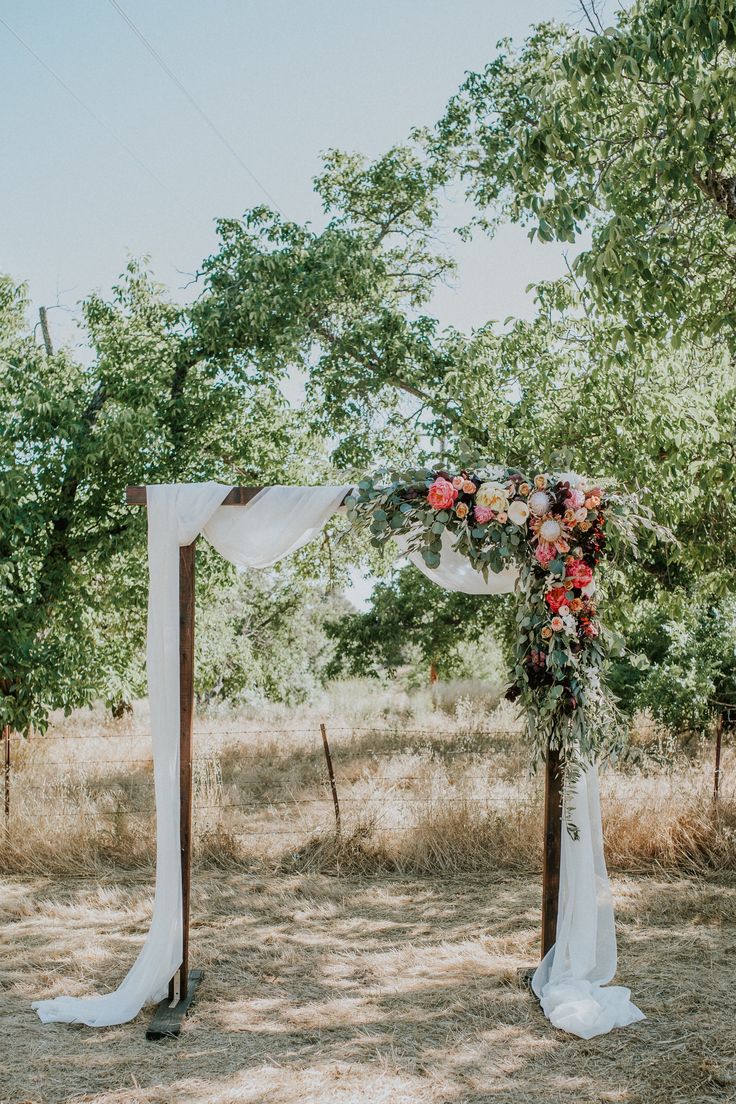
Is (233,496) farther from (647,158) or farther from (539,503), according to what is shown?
(647,158)

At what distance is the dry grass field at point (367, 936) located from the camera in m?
3.49

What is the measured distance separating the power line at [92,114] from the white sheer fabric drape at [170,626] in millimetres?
4747

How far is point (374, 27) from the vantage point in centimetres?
719

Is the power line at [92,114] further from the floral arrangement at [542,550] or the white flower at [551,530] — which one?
the white flower at [551,530]

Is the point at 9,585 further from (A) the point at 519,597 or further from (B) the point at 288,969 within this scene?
(A) the point at 519,597

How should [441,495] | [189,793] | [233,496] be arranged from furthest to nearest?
[233,496]
[189,793]
[441,495]

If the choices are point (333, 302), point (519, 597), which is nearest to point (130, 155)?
point (333, 302)

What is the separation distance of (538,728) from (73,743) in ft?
24.2

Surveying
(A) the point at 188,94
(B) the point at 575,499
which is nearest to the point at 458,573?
(B) the point at 575,499

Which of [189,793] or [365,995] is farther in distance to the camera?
[365,995]

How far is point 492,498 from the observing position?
410cm

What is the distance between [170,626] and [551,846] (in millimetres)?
2257

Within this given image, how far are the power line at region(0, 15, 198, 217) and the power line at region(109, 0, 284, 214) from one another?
80 cm

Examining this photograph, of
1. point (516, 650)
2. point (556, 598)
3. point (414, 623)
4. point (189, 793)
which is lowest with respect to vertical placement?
point (189, 793)
